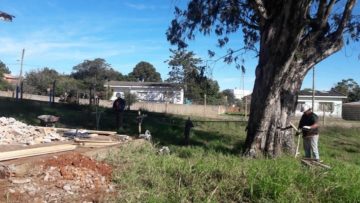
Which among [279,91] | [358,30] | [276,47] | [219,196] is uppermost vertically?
[358,30]

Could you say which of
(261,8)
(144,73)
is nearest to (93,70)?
(144,73)

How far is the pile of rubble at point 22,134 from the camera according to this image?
1155 centimetres

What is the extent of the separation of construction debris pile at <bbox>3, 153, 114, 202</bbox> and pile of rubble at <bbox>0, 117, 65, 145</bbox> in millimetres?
2723

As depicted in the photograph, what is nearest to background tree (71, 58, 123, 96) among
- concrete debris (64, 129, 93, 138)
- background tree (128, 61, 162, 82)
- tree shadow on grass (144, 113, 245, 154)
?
background tree (128, 61, 162, 82)

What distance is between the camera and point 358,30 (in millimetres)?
17984

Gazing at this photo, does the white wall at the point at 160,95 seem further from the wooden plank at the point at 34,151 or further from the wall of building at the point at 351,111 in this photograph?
the wooden plank at the point at 34,151

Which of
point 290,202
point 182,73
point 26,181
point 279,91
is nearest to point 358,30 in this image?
point 279,91

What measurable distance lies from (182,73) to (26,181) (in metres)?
53.6

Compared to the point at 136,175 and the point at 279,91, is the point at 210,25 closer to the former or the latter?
the point at 279,91

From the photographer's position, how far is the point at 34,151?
9.83 m

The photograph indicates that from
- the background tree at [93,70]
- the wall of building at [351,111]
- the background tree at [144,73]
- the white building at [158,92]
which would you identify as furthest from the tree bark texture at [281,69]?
the background tree at [144,73]

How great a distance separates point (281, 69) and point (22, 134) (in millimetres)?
7083

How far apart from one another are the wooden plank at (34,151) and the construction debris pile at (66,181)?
66 cm

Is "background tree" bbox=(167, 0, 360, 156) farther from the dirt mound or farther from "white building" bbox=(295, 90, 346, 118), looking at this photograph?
"white building" bbox=(295, 90, 346, 118)
